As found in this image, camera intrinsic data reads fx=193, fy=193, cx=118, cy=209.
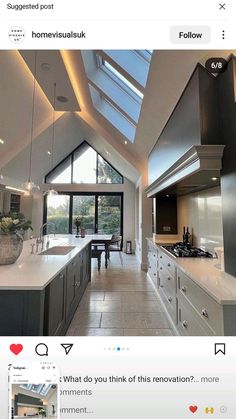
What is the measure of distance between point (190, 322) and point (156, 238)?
2.16 meters

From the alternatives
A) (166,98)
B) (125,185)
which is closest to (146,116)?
(166,98)

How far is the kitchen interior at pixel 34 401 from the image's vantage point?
1.68 ft

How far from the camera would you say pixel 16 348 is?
0.55 metres

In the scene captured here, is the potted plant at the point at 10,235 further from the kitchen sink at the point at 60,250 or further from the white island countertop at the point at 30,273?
the kitchen sink at the point at 60,250

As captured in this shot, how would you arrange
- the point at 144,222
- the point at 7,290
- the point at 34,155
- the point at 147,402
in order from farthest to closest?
the point at 34,155
the point at 144,222
the point at 7,290
the point at 147,402

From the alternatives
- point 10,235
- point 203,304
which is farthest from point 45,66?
point 203,304

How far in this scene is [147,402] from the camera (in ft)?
1.74

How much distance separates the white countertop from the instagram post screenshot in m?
0.01

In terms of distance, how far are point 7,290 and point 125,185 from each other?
21.0 feet
